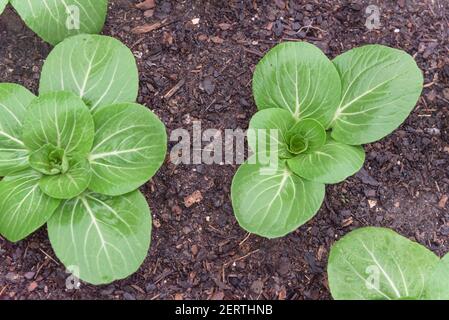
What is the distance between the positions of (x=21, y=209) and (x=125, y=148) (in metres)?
0.61

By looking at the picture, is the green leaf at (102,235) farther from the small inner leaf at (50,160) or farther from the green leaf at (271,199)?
the green leaf at (271,199)

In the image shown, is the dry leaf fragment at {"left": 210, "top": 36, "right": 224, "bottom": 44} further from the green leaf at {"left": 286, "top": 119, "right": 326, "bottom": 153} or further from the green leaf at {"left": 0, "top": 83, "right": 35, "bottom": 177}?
the green leaf at {"left": 0, "top": 83, "right": 35, "bottom": 177}

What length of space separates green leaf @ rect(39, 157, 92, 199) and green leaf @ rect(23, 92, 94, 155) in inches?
2.7

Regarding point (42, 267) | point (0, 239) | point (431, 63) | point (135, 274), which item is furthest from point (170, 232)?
point (431, 63)

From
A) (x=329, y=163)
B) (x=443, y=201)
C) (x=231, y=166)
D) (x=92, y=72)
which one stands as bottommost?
(x=443, y=201)

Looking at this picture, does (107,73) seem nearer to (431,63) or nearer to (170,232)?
(170,232)

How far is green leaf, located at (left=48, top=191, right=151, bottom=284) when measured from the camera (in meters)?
2.79

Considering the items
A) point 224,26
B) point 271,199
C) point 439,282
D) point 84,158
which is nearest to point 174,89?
point 224,26

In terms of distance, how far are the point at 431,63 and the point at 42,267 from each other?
264 cm

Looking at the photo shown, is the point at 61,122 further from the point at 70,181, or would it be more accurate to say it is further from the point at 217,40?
the point at 217,40

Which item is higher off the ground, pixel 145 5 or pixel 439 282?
pixel 145 5

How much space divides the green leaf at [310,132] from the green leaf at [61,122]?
1079 mm

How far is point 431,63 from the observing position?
3.46m

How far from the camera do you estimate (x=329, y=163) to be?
9.48 feet
